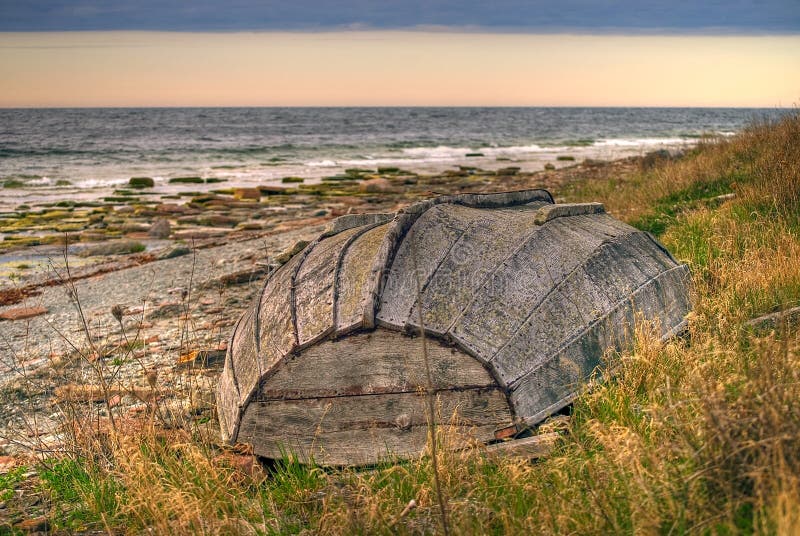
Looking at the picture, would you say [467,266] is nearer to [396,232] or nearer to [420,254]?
[420,254]

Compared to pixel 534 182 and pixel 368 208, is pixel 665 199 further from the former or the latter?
pixel 534 182

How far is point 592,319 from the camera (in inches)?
175

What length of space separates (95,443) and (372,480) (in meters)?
1.85

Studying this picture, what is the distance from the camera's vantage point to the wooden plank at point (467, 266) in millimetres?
4113

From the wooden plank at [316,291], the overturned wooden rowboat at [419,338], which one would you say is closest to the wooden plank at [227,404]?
the overturned wooden rowboat at [419,338]

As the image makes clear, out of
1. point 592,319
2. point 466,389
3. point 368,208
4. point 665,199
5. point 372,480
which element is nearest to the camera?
point 372,480

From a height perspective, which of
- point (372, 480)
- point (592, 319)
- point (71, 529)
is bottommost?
point (71, 529)

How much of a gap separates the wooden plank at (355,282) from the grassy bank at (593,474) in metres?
0.88

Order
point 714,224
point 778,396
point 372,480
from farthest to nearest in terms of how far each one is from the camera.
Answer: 1. point 714,224
2. point 372,480
3. point 778,396

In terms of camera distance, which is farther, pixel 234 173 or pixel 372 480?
pixel 234 173

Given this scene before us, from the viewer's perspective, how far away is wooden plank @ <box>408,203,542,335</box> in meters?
4.11

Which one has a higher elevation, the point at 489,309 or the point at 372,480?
the point at 489,309

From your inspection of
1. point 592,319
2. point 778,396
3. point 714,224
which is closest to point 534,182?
point 714,224

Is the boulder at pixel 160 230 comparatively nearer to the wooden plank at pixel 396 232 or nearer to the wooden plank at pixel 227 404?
the wooden plank at pixel 227 404
